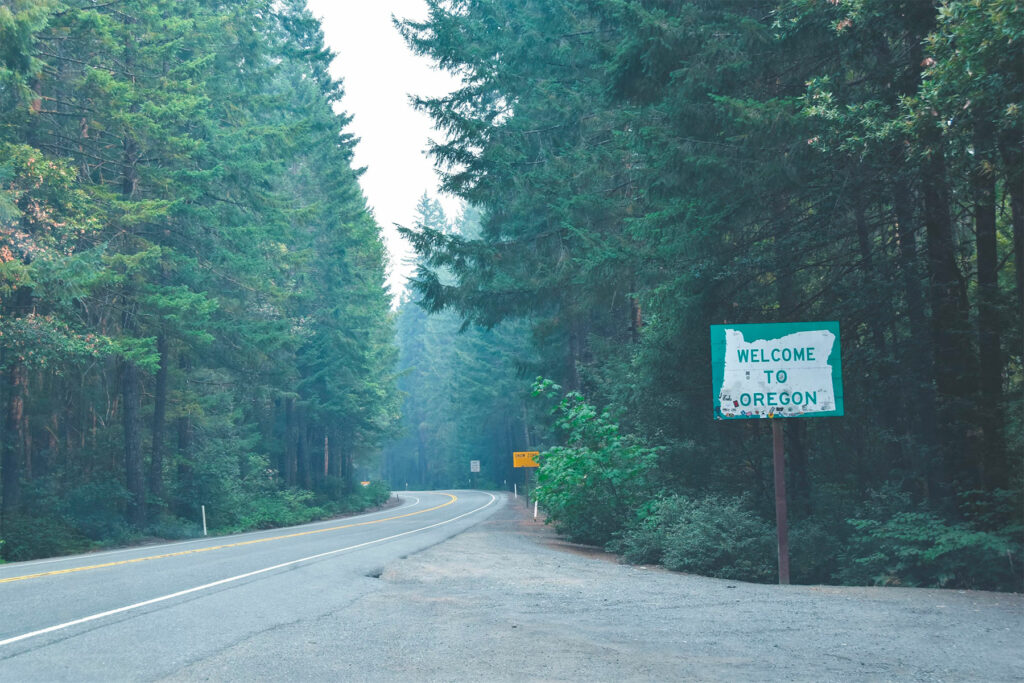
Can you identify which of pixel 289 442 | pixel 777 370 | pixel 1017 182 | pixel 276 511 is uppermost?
pixel 1017 182

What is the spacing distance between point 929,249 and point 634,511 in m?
8.56

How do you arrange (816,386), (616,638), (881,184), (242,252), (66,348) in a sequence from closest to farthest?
(616,638) → (816,386) → (881,184) → (66,348) → (242,252)

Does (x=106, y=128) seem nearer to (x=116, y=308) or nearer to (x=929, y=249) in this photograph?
(x=116, y=308)

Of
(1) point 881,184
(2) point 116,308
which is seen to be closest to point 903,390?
(1) point 881,184

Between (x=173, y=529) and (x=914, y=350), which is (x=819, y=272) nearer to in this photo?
(x=914, y=350)

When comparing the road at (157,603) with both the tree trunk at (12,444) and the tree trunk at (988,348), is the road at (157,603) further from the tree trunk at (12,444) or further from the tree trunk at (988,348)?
the tree trunk at (988,348)

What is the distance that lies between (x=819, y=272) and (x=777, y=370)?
15.5 ft

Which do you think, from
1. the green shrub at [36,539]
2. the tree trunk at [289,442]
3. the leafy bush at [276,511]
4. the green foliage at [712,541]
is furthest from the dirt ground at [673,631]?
the tree trunk at [289,442]

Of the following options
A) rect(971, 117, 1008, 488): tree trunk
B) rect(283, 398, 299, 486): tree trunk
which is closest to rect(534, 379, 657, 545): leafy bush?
rect(971, 117, 1008, 488): tree trunk

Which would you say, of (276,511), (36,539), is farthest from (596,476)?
(276,511)

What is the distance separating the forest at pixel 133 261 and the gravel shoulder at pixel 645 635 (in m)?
14.9

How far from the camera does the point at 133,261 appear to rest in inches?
922

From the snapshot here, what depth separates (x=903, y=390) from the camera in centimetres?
1398

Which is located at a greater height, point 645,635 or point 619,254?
point 619,254
